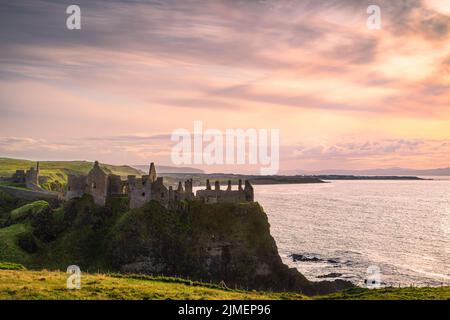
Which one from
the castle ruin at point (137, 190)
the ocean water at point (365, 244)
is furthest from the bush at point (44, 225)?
the ocean water at point (365, 244)

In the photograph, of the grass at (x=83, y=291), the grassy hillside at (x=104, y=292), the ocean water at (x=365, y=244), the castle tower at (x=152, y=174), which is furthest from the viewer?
the ocean water at (x=365, y=244)

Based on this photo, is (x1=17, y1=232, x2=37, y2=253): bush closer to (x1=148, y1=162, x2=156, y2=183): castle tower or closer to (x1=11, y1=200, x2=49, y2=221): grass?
(x1=11, y1=200, x2=49, y2=221): grass

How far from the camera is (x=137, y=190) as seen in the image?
73.8 m

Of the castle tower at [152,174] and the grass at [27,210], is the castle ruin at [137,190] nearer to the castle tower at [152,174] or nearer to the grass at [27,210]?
the castle tower at [152,174]

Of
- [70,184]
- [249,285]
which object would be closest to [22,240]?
[70,184]

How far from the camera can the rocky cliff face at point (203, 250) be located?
69.4 metres

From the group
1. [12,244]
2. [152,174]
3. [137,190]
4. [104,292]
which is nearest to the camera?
[104,292]

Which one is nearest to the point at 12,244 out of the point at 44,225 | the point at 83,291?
the point at 44,225

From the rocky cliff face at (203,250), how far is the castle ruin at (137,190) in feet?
6.52

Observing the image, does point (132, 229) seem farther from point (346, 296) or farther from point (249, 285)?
point (346, 296)

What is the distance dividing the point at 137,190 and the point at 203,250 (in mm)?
14953

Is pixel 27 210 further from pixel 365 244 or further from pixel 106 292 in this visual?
pixel 365 244

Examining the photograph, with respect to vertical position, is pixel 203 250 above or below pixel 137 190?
below
